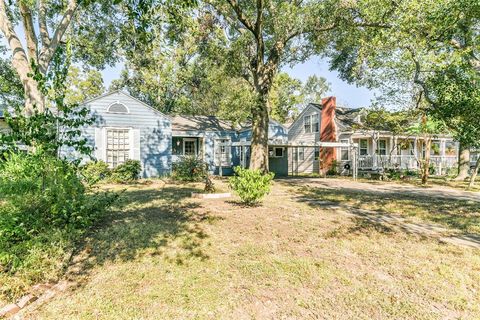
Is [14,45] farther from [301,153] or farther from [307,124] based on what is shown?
[301,153]

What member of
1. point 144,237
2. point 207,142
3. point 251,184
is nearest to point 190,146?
point 207,142

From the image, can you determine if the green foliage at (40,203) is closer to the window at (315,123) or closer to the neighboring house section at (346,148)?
the neighboring house section at (346,148)

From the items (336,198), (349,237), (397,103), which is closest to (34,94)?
(349,237)

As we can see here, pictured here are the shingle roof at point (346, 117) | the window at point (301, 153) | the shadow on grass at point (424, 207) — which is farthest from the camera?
the window at point (301, 153)

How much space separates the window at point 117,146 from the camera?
15.1m

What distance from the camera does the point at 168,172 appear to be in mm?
16672

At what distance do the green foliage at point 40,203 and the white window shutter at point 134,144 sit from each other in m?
10.4

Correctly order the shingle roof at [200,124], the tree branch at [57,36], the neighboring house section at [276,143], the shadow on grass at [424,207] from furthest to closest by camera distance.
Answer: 1. the neighboring house section at [276,143]
2. the shingle roof at [200,124]
3. the tree branch at [57,36]
4. the shadow on grass at [424,207]

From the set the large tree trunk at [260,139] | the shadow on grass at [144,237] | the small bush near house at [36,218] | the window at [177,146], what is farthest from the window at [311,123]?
the small bush near house at [36,218]

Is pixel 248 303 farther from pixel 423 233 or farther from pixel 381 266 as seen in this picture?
pixel 423 233

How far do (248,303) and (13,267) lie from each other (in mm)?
2858

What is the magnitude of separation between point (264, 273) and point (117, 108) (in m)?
14.0

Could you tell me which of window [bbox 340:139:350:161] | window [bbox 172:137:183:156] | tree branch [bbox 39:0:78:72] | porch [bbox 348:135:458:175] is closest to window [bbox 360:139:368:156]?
porch [bbox 348:135:458:175]

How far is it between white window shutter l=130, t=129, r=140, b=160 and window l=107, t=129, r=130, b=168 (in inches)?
7.9
